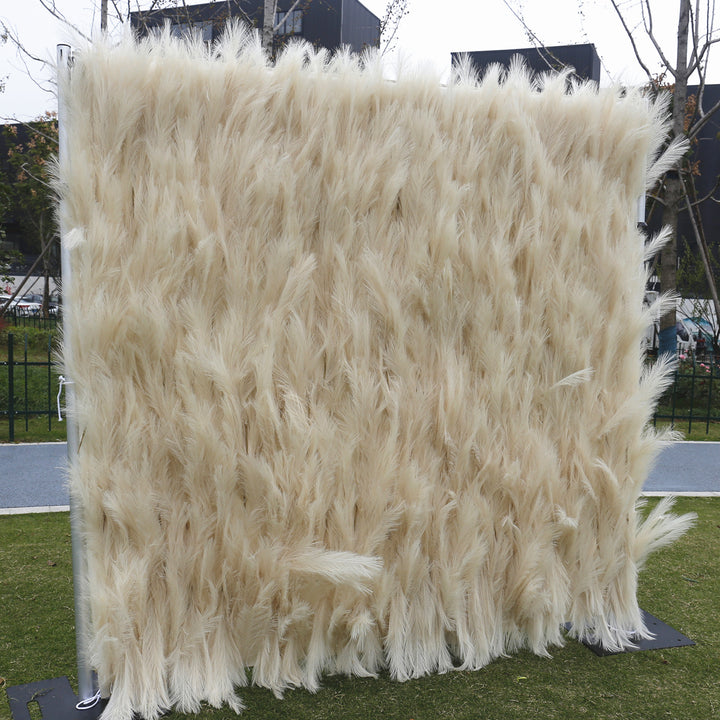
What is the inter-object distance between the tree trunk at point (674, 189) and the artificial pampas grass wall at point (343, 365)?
467 centimetres

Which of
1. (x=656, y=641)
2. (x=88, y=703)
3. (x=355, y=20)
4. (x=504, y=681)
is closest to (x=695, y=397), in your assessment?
(x=656, y=641)

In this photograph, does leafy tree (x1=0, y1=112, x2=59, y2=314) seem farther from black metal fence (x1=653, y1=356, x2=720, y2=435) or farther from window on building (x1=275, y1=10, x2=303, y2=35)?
black metal fence (x1=653, y1=356, x2=720, y2=435)

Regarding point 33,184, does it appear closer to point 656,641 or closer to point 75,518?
point 75,518

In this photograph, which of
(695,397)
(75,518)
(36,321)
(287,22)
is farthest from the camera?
(36,321)

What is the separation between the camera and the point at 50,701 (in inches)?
104

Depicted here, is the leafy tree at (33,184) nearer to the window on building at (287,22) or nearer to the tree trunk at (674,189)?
the window on building at (287,22)

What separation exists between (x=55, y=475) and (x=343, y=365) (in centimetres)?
463

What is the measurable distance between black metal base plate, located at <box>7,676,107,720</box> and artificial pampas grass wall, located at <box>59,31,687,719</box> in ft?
0.56

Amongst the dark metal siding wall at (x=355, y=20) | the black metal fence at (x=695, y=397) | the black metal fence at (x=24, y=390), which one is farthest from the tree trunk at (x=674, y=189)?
the dark metal siding wall at (x=355, y=20)

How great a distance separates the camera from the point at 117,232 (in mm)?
2529

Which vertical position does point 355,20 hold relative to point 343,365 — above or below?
above

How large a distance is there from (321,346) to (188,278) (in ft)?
1.91

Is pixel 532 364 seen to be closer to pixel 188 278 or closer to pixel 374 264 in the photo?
pixel 374 264

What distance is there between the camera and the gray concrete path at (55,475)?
18.4 feet
